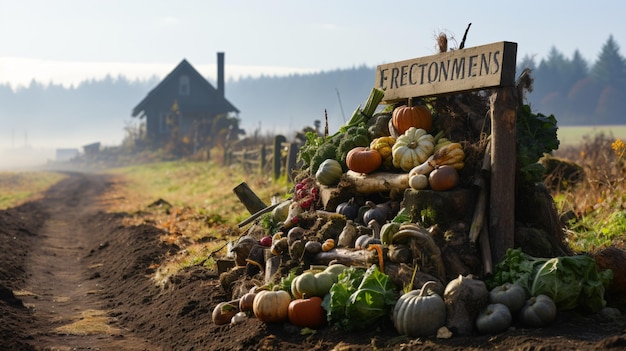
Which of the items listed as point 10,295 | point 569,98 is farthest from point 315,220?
point 569,98

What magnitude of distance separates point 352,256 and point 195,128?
162 ft

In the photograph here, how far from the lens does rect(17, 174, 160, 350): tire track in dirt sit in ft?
30.5

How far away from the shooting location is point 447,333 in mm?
7293

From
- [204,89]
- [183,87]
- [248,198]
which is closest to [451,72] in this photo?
[248,198]

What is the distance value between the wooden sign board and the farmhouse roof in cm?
5389

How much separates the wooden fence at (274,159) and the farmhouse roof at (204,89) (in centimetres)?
3142

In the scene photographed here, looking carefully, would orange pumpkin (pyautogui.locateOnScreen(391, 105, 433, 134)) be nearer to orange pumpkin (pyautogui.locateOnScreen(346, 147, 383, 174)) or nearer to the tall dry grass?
orange pumpkin (pyautogui.locateOnScreen(346, 147, 383, 174))

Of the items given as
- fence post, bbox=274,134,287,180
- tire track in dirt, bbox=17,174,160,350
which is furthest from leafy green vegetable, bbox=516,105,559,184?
fence post, bbox=274,134,287,180

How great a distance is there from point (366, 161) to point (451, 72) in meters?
1.43

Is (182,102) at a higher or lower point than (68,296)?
higher

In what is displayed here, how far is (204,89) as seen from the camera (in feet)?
216

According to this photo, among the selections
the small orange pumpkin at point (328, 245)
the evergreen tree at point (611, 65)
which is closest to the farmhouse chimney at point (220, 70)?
the small orange pumpkin at point (328, 245)

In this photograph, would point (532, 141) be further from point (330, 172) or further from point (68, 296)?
point (68, 296)

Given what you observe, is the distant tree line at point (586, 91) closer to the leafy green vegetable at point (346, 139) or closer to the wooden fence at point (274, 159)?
the wooden fence at point (274, 159)
